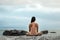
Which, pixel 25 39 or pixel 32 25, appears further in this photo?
pixel 32 25

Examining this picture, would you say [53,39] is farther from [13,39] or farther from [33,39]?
[13,39]

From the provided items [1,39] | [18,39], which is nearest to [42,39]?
[18,39]

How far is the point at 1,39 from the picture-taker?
4.44 meters

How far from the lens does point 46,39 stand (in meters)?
4.59

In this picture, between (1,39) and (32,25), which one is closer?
(1,39)

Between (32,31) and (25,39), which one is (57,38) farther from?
(32,31)

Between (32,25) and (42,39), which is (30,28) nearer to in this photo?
(32,25)

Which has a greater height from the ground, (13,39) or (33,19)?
(33,19)

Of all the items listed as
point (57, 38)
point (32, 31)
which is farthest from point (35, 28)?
point (57, 38)

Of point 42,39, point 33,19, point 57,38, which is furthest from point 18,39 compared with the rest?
point 33,19

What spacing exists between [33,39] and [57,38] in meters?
0.52

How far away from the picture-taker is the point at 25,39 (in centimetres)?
463

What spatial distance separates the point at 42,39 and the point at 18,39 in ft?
1.65

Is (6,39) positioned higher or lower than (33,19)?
lower
